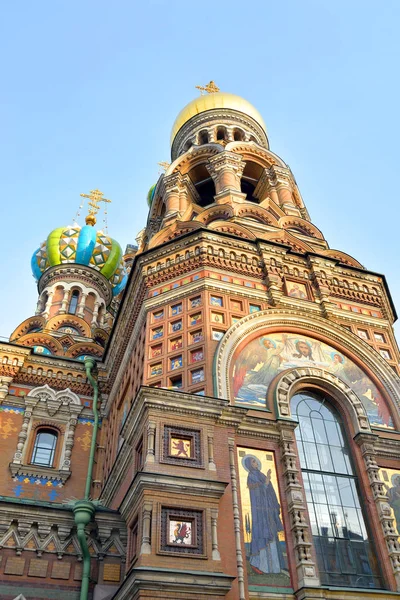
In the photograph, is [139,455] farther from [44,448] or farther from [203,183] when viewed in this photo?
[203,183]

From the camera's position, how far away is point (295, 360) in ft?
36.3

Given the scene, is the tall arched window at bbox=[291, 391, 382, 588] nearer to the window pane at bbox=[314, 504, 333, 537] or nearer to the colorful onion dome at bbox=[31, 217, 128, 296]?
the window pane at bbox=[314, 504, 333, 537]

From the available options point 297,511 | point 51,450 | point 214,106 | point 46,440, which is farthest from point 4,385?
point 214,106

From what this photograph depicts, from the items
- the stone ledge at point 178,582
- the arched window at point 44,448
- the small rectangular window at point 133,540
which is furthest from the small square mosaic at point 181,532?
the arched window at point 44,448

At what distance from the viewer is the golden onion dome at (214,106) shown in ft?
74.7

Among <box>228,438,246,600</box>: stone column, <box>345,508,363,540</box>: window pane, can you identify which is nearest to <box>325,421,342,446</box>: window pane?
<box>345,508,363,540</box>: window pane

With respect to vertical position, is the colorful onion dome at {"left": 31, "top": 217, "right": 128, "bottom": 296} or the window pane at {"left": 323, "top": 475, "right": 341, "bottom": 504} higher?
the colorful onion dome at {"left": 31, "top": 217, "right": 128, "bottom": 296}

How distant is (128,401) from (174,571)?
551 cm

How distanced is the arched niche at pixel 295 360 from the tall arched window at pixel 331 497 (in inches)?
27.5

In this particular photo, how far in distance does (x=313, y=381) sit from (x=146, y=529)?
4526mm

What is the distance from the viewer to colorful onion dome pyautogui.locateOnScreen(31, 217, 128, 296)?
23.8m

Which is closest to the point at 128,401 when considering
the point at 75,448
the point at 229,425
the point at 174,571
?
the point at 75,448

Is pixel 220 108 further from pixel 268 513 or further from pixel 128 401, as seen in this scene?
pixel 268 513

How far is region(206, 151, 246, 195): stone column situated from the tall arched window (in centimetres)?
825
